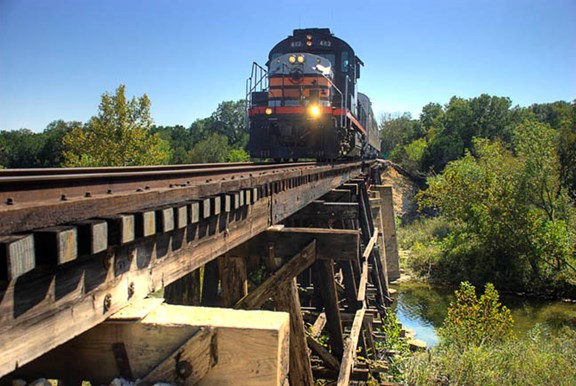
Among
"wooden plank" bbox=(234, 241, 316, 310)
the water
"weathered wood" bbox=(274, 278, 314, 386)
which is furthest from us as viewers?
the water

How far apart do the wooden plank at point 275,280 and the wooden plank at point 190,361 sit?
2366 millimetres

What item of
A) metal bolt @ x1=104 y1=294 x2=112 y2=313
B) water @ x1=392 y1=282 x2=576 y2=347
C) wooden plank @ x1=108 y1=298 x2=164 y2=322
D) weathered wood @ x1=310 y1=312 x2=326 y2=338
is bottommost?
water @ x1=392 y1=282 x2=576 y2=347

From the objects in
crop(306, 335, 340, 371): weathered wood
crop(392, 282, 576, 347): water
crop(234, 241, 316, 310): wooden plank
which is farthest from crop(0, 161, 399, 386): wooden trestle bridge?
crop(392, 282, 576, 347): water

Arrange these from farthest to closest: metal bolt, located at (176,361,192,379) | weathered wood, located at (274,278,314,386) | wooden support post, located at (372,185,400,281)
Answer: wooden support post, located at (372,185,400,281)
weathered wood, located at (274,278,314,386)
metal bolt, located at (176,361,192,379)

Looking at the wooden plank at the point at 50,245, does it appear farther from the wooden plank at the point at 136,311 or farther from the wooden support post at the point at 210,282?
the wooden support post at the point at 210,282

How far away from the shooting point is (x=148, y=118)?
22.8 metres

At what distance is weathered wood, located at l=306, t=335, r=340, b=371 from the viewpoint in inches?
203

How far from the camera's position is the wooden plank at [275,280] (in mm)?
4160

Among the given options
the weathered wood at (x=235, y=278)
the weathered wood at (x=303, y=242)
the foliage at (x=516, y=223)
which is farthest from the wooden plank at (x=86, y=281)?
the foliage at (x=516, y=223)

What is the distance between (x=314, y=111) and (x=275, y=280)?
6674mm

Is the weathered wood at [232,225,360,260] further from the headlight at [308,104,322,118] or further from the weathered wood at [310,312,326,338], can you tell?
the headlight at [308,104,322,118]

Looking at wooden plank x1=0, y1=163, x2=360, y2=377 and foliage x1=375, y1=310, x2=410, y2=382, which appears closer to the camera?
wooden plank x1=0, y1=163, x2=360, y2=377

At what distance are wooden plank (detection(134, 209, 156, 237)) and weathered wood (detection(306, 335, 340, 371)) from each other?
3463 millimetres

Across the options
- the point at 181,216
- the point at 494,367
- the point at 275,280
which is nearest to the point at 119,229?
the point at 181,216
